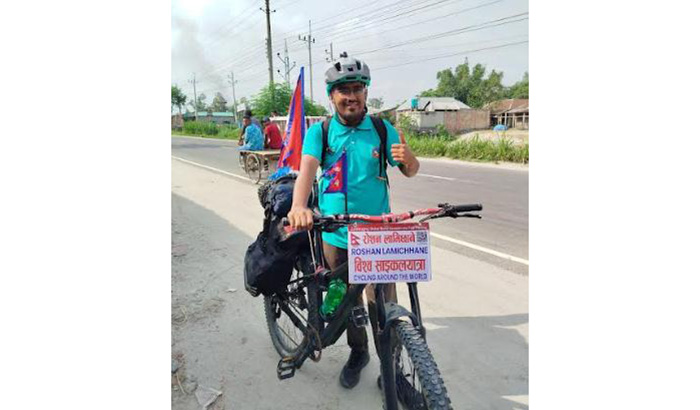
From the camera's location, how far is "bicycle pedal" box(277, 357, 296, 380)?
2.13 m

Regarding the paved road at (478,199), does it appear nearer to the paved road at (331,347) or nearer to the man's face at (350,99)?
the paved road at (331,347)

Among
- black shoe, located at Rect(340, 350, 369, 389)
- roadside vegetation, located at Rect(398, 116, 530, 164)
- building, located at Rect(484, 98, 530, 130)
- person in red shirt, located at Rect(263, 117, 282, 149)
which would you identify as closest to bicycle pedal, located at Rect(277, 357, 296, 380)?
black shoe, located at Rect(340, 350, 369, 389)

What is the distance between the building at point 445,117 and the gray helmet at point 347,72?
17372mm

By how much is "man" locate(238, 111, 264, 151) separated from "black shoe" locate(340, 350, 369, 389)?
7997 mm

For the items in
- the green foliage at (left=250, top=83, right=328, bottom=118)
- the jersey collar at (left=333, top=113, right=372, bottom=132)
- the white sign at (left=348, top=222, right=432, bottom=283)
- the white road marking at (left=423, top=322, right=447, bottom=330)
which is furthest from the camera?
the green foliage at (left=250, top=83, right=328, bottom=118)

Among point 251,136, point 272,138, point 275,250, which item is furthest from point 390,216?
point 251,136

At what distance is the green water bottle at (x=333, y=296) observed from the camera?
194 cm

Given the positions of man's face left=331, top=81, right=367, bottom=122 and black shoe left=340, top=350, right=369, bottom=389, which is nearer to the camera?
man's face left=331, top=81, right=367, bottom=122

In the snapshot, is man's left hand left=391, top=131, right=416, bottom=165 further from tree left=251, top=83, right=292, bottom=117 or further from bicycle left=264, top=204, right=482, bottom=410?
tree left=251, top=83, right=292, bottom=117

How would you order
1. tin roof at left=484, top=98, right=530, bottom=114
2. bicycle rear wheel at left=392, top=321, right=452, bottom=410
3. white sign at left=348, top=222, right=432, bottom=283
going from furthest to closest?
tin roof at left=484, top=98, right=530, bottom=114
white sign at left=348, top=222, right=432, bottom=283
bicycle rear wheel at left=392, top=321, right=452, bottom=410

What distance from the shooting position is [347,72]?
1.74 meters

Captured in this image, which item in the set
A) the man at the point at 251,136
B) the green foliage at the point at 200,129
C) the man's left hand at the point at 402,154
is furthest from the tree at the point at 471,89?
the man's left hand at the point at 402,154

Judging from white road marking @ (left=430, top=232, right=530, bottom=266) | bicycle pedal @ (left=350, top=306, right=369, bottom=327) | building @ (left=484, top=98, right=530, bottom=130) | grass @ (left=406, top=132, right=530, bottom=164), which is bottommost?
white road marking @ (left=430, top=232, right=530, bottom=266)
